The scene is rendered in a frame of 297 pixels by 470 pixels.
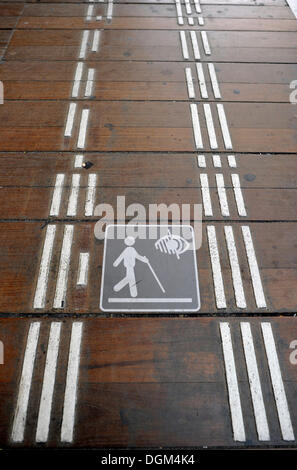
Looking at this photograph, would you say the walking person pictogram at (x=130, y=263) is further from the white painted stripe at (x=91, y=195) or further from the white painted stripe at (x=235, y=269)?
the white painted stripe at (x=235, y=269)

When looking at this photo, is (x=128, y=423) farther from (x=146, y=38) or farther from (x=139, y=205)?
(x=146, y=38)

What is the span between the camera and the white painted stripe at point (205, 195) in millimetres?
3650

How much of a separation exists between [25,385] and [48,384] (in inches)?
6.8

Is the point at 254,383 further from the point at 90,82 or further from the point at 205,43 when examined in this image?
the point at 205,43

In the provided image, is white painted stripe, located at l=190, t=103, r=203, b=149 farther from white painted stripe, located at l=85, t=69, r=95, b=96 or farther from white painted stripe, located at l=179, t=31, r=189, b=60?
white painted stripe, located at l=85, t=69, r=95, b=96

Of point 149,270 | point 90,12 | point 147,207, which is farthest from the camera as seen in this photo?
point 90,12

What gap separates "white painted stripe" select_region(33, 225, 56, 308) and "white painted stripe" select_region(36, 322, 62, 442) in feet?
0.86

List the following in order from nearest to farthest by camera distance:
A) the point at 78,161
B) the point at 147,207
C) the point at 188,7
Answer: the point at 147,207 < the point at 78,161 < the point at 188,7

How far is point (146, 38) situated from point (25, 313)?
4690mm

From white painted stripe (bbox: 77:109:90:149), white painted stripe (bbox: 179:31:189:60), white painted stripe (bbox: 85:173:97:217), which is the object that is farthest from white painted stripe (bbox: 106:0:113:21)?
white painted stripe (bbox: 85:173:97:217)

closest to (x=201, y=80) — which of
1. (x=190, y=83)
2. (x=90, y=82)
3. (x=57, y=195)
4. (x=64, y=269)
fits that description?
(x=190, y=83)

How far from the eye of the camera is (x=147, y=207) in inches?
144

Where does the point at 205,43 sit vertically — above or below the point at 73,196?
above
